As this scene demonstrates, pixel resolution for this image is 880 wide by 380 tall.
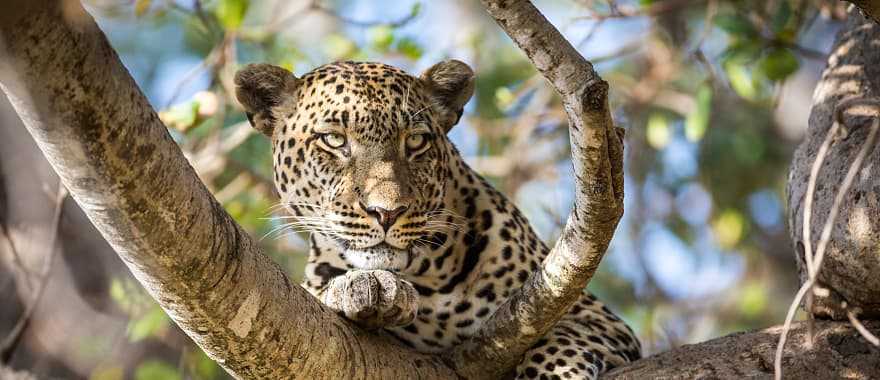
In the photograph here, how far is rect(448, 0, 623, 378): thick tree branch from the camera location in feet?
13.3

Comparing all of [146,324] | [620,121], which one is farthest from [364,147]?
[620,121]

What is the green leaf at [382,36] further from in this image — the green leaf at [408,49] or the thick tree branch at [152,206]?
the thick tree branch at [152,206]

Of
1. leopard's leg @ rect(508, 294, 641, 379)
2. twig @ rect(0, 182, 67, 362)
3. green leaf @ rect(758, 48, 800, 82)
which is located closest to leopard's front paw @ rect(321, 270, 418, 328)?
leopard's leg @ rect(508, 294, 641, 379)

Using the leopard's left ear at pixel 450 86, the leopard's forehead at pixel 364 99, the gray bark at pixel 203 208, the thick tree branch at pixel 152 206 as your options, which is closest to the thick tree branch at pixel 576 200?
the gray bark at pixel 203 208

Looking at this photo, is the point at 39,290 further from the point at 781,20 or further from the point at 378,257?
the point at 781,20

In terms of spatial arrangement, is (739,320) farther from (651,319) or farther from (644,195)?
(651,319)

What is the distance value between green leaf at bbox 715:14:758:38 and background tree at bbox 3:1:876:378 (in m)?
0.01

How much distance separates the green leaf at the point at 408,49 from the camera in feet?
33.5

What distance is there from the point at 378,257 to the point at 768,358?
2031mm

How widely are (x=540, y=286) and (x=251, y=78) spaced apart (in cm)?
232

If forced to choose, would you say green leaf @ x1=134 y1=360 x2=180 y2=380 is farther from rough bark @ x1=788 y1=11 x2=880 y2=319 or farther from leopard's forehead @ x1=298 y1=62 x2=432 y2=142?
rough bark @ x1=788 y1=11 x2=880 y2=319

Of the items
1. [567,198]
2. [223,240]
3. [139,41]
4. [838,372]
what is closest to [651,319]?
[567,198]

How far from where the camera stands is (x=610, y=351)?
6.24 meters

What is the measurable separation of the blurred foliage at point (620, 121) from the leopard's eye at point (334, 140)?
2.20 feet
